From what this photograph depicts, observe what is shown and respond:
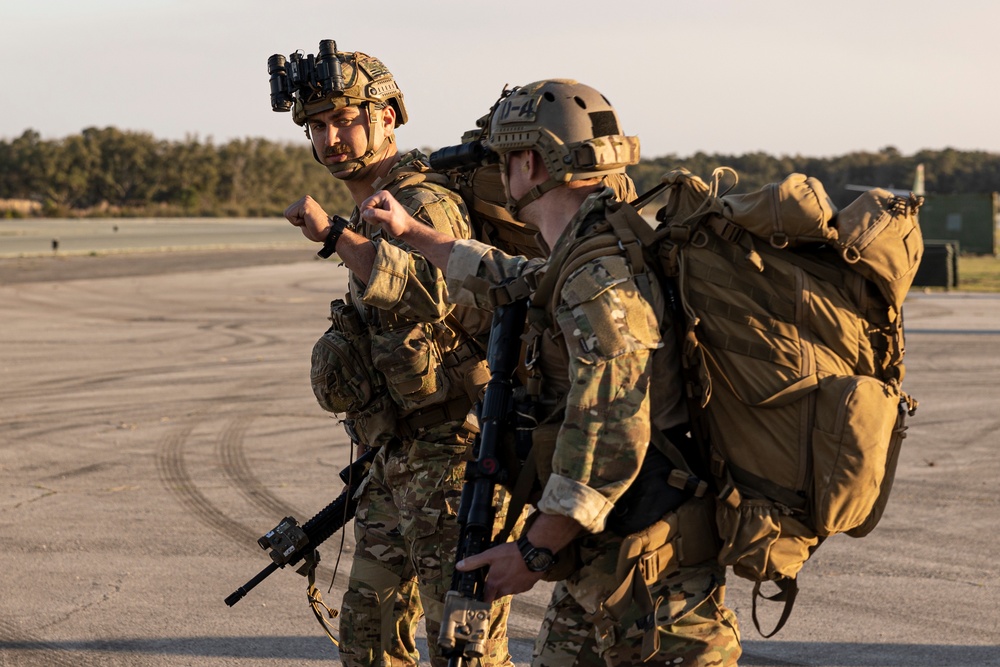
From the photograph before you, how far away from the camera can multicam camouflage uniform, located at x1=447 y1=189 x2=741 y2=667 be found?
2699 millimetres

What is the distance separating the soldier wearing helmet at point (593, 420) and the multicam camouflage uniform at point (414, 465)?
69cm

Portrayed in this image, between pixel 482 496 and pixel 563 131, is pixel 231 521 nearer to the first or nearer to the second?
pixel 482 496

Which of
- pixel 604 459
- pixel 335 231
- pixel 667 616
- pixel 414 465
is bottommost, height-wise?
pixel 667 616

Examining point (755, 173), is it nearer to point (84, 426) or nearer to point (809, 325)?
point (84, 426)

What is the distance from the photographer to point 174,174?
71.2 metres

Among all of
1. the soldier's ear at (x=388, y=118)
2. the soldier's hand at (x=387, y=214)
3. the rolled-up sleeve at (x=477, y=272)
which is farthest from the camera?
the soldier's ear at (x=388, y=118)

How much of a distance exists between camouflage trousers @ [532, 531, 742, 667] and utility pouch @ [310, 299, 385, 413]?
130 cm

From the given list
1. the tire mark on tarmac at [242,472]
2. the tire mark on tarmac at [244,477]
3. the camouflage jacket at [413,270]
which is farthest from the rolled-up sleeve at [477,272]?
the tire mark on tarmac at [242,472]

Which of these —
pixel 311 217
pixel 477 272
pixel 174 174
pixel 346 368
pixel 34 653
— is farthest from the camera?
pixel 174 174

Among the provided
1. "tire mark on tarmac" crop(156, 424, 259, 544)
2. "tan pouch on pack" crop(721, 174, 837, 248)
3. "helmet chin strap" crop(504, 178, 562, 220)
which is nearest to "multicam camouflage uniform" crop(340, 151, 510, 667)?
"helmet chin strap" crop(504, 178, 562, 220)

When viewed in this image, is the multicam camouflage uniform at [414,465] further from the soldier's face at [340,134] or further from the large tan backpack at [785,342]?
the large tan backpack at [785,342]

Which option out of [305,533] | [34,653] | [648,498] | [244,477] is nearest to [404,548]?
[305,533]

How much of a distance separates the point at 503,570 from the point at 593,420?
1.44 feet

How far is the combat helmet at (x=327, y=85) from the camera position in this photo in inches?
162
